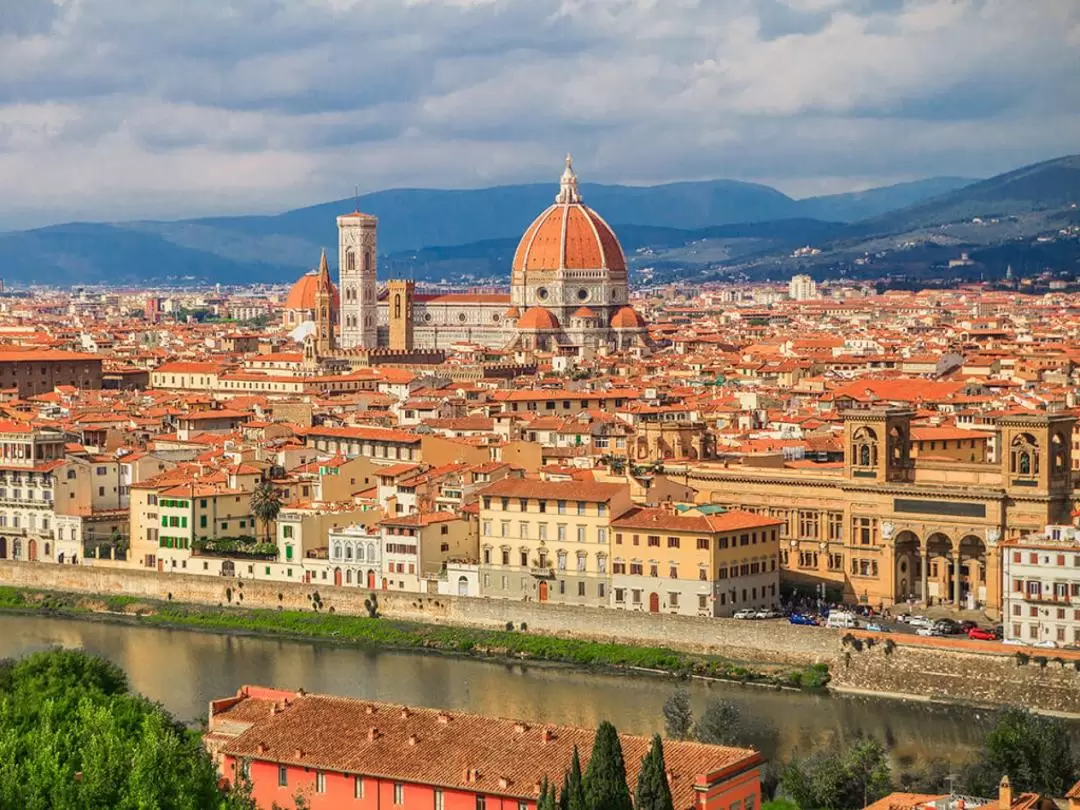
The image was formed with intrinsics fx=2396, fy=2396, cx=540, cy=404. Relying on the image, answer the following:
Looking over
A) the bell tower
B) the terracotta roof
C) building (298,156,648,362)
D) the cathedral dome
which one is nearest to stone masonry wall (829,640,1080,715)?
the bell tower

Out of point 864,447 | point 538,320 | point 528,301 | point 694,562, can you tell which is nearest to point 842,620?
point 694,562

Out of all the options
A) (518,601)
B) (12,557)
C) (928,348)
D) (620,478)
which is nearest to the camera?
(518,601)

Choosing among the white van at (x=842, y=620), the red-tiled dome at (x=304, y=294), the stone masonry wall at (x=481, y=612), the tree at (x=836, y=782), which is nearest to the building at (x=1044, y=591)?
the white van at (x=842, y=620)

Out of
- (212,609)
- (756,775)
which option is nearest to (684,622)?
(212,609)

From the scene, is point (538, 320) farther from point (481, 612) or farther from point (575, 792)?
point (575, 792)

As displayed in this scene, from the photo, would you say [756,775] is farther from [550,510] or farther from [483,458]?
[483,458]

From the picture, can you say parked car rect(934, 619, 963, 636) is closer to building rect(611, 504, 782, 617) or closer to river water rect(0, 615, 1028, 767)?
river water rect(0, 615, 1028, 767)
